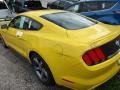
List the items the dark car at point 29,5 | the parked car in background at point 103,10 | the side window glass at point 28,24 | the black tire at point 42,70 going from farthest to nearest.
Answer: the dark car at point 29,5
the parked car in background at point 103,10
the side window glass at point 28,24
the black tire at point 42,70

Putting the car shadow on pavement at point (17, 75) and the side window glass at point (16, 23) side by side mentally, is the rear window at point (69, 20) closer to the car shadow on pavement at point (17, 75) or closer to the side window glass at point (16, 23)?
the side window glass at point (16, 23)

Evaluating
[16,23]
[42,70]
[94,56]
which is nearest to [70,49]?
[94,56]

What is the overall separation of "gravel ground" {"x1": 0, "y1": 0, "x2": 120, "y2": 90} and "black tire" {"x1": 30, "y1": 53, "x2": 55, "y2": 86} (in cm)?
14

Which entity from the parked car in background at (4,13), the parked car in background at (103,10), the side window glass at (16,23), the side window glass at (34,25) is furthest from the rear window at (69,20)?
the parked car in background at (4,13)

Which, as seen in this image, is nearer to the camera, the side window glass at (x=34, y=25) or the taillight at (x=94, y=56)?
the taillight at (x=94, y=56)

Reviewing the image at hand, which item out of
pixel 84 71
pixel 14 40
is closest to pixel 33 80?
pixel 14 40

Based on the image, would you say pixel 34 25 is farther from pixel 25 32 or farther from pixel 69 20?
pixel 69 20

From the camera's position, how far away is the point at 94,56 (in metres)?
4.15

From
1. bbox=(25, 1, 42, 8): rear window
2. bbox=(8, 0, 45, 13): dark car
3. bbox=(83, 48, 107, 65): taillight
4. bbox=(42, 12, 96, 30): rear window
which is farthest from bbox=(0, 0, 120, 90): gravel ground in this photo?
bbox=(25, 1, 42, 8): rear window

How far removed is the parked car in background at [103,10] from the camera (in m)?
8.38

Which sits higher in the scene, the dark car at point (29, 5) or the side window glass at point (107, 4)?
the side window glass at point (107, 4)

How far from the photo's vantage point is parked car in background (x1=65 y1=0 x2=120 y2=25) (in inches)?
330

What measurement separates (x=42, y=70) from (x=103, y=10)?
14.5 feet

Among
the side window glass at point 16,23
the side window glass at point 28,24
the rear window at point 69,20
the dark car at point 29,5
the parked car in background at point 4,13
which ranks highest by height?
the rear window at point 69,20
